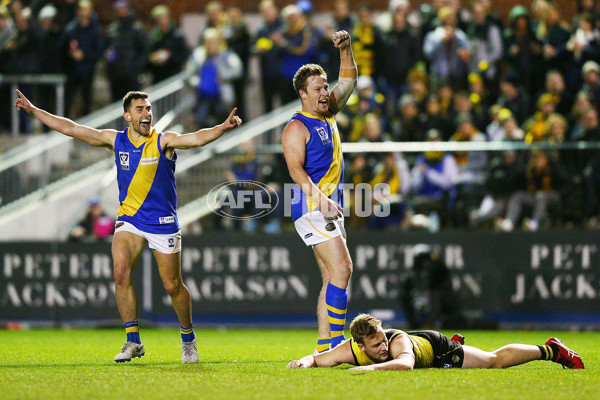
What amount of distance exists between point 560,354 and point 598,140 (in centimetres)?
731

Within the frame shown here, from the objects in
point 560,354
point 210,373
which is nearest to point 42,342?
point 210,373

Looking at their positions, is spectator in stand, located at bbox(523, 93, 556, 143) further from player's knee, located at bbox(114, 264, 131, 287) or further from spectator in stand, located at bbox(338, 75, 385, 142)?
player's knee, located at bbox(114, 264, 131, 287)

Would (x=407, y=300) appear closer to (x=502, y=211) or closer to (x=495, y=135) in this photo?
(x=502, y=211)

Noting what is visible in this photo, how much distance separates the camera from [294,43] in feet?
57.5

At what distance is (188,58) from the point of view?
19125 millimetres

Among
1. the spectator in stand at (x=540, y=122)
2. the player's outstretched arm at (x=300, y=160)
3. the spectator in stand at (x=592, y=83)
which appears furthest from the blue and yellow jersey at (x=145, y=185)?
the spectator in stand at (x=592, y=83)

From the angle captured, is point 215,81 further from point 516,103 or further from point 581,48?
point 581,48

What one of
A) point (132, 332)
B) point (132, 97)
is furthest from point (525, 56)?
point (132, 332)

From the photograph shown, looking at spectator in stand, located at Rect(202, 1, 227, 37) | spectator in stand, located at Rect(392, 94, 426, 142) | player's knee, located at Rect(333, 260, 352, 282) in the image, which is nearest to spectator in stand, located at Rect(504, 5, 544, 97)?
spectator in stand, located at Rect(392, 94, 426, 142)

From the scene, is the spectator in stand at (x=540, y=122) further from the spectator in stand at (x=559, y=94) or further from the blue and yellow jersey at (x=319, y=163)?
the blue and yellow jersey at (x=319, y=163)

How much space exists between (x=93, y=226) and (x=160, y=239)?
23.1 feet

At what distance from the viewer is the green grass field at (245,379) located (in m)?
6.70

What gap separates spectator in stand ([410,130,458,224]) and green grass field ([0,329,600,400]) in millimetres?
4147

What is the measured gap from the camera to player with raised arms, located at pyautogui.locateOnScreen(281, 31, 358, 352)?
352 inches
